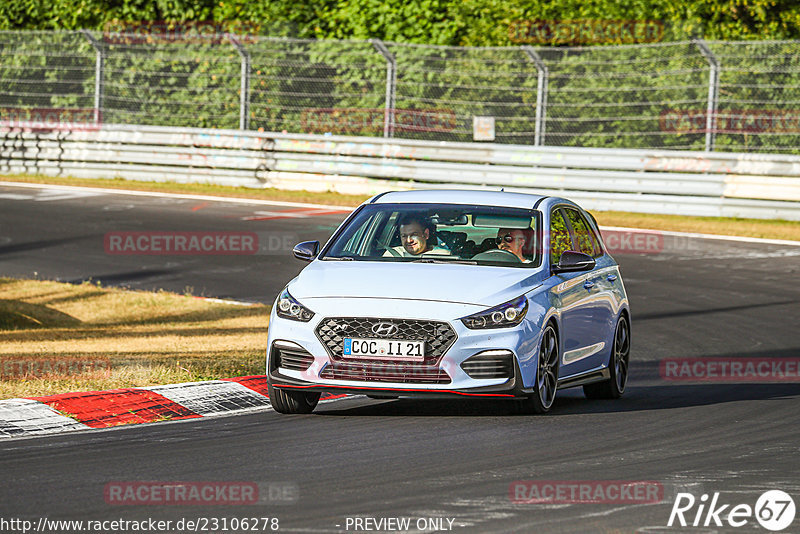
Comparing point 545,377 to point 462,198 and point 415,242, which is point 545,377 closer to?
point 415,242

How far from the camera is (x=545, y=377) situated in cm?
977

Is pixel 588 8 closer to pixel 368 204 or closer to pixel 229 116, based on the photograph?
pixel 229 116

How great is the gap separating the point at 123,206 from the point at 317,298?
17856 millimetres

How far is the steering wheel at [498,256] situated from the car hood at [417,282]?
21 centimetres

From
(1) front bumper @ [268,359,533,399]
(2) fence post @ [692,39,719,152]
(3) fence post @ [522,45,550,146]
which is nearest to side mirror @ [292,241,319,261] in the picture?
(1) front bumper @ [268,359,533,399]

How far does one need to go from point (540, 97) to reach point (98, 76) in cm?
1000

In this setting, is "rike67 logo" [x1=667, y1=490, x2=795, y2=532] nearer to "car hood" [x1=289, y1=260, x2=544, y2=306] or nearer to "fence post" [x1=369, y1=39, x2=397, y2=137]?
"car hood" [x1=289, y1=260, x2=544, y2=306]

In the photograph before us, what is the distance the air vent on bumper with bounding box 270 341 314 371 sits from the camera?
9.36 m

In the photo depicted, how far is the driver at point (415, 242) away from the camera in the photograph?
33.8ft

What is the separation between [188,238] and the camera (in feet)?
75.2

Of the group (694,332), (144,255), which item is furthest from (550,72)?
(694,332)

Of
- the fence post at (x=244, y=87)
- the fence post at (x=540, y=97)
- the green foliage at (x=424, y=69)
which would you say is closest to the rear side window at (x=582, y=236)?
the green foliage at (x=424, y=69)

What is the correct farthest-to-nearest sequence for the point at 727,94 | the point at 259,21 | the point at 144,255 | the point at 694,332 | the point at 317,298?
the point at 259,21 → the point at 727,94 → the point at 144,255 → the point at 694,332 → the point at 317,298

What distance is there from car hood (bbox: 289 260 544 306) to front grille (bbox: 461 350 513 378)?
34 cm
